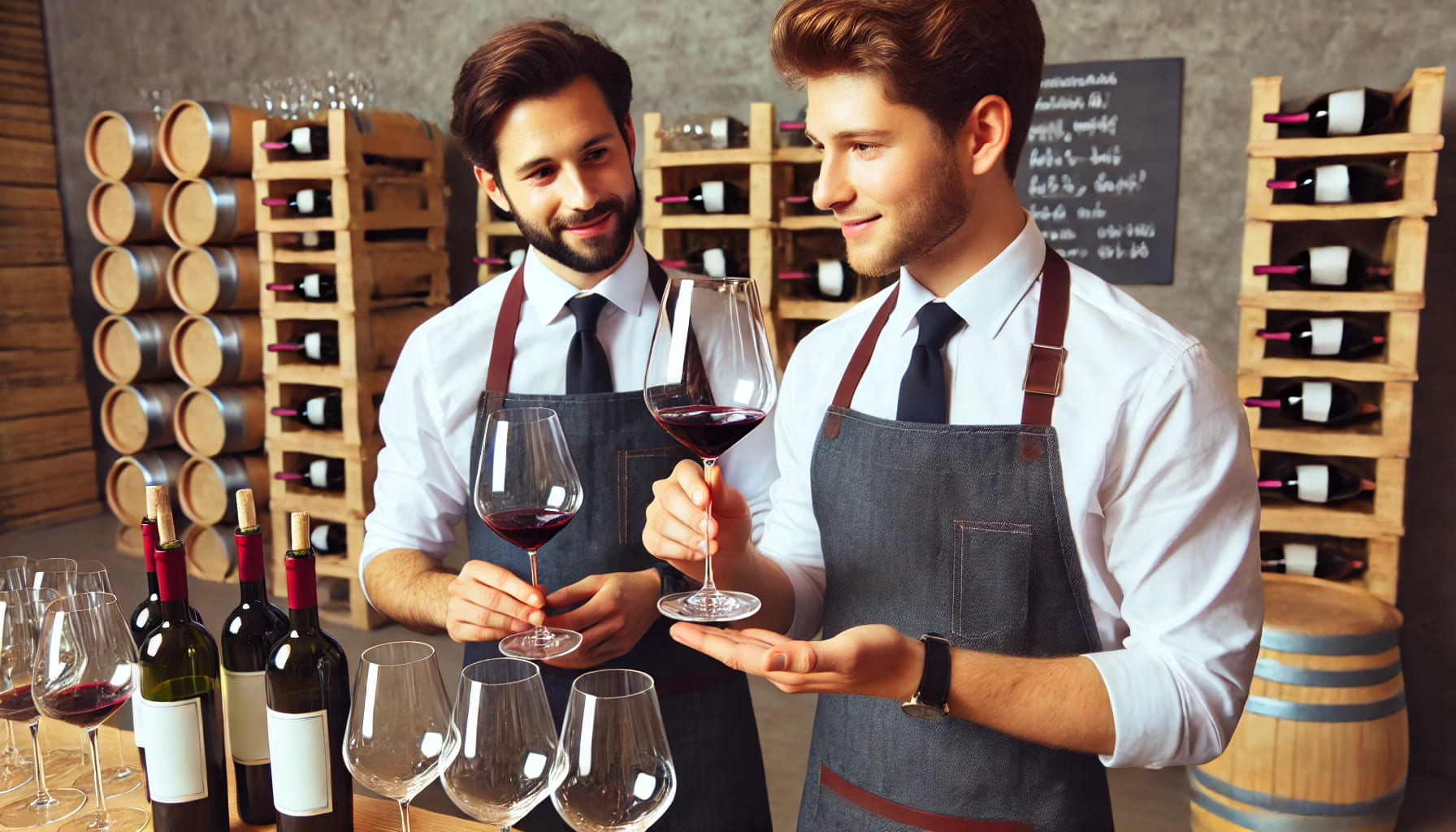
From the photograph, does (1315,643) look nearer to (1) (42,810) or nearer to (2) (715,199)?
(2) (715,199)

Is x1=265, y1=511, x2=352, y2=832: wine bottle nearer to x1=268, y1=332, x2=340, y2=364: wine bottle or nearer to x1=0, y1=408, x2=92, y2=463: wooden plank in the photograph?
x1=268, y1=332, x2=340, y2=364: wine bottle

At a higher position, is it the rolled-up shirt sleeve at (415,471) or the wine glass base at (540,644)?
the rolled-up shirt sleeve at (415,471)

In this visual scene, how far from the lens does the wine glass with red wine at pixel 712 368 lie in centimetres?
123

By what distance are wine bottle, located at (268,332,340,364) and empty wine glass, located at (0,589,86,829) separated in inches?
126

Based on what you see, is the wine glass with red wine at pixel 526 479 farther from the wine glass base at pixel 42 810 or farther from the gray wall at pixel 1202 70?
the gray wall at pixel 1202 70

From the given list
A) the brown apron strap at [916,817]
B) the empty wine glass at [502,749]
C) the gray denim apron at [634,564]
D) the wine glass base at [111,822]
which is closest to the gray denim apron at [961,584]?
the brown apron strap at [916,817]

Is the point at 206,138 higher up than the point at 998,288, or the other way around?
the point at 206,138

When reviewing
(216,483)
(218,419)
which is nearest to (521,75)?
(218,419)

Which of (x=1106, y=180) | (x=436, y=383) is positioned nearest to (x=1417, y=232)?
(x=1106, y=180)

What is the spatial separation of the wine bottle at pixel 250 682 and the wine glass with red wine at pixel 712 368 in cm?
46

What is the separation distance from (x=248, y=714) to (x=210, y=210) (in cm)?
396

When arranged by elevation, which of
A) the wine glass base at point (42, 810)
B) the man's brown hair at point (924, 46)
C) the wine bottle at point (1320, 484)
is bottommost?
the wine glass base at point (42, 810)

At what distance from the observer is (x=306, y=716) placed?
3.70ft

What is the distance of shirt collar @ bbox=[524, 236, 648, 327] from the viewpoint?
1908mm
